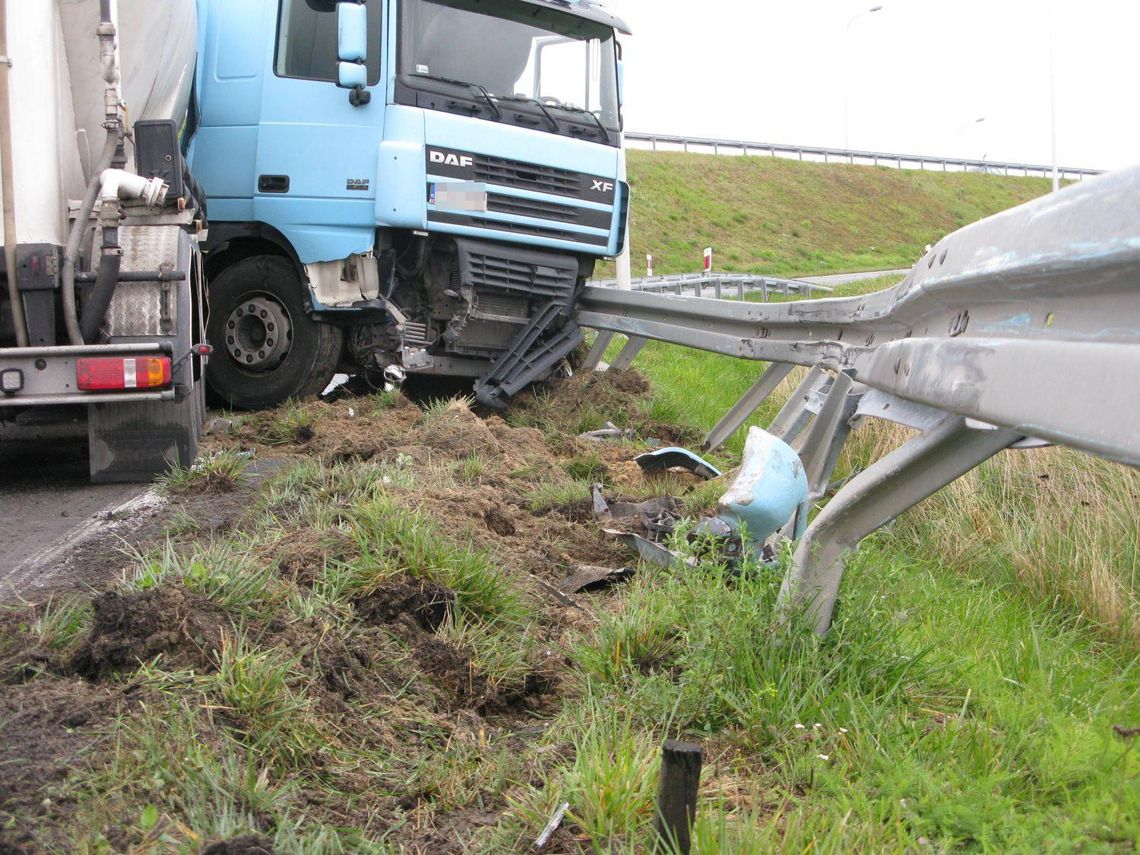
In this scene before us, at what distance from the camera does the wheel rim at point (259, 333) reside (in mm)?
8758

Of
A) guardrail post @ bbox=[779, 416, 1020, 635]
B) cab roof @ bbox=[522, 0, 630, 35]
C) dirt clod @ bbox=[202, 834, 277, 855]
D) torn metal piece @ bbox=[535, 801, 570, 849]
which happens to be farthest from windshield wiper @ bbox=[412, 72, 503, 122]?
dirt clod @ bbox=[202, 834, 277, 855]

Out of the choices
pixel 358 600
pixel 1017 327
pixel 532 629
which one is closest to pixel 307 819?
pixel 358 600

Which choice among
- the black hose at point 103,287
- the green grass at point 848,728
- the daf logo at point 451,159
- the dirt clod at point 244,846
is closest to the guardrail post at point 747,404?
the daf logo at point 451,159

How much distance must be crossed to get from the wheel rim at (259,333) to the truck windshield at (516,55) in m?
2.03

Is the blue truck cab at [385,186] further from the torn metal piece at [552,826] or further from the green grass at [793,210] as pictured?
the green grass at [793,210]

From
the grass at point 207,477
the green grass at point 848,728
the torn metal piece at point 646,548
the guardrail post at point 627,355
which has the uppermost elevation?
the guardrail post at point 627,355

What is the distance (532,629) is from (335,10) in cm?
626

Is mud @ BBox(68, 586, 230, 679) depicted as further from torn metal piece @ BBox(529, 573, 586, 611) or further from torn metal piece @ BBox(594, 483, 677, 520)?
torn metal piece @ BBox(594, 483, 677, 520)

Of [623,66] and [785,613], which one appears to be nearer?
[785,613]

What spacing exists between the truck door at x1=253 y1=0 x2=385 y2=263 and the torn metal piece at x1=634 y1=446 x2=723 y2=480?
3.45 m

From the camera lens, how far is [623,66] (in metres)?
9.56

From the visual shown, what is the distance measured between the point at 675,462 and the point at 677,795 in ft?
13.1

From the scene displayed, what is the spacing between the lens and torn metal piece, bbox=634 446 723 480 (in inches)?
232

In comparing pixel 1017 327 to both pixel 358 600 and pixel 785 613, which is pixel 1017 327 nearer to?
pixel 785 613
